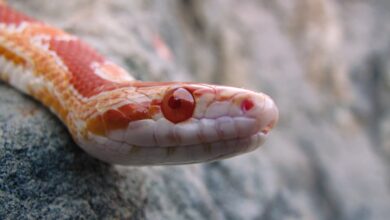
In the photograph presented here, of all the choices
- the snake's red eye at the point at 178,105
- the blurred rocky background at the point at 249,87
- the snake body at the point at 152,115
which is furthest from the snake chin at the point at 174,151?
the blurred rocky background at the point at 249,87

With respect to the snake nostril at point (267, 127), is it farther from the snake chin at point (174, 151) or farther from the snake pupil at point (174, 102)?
the snake pupil at point (174, 102)

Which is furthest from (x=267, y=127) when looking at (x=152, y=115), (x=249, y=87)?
(x=249, y=87)

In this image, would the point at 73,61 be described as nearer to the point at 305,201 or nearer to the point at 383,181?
the point at 305,201

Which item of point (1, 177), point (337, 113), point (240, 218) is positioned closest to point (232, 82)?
point (337, 113)

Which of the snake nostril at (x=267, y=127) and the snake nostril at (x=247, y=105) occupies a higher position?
the snake nostril at (x=247, y=105)

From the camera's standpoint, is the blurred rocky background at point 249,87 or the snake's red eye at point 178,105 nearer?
the snake's red eye at point 178,105

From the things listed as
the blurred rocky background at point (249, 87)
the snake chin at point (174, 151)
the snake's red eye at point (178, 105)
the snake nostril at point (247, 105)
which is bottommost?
the blurred rocky background at point (249, 87)

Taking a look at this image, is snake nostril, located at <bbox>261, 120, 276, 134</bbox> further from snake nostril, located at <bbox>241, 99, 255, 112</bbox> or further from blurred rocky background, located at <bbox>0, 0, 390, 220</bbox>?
blurred rocky background, located at <bbox>0, 0, 390, 220</bbox>
